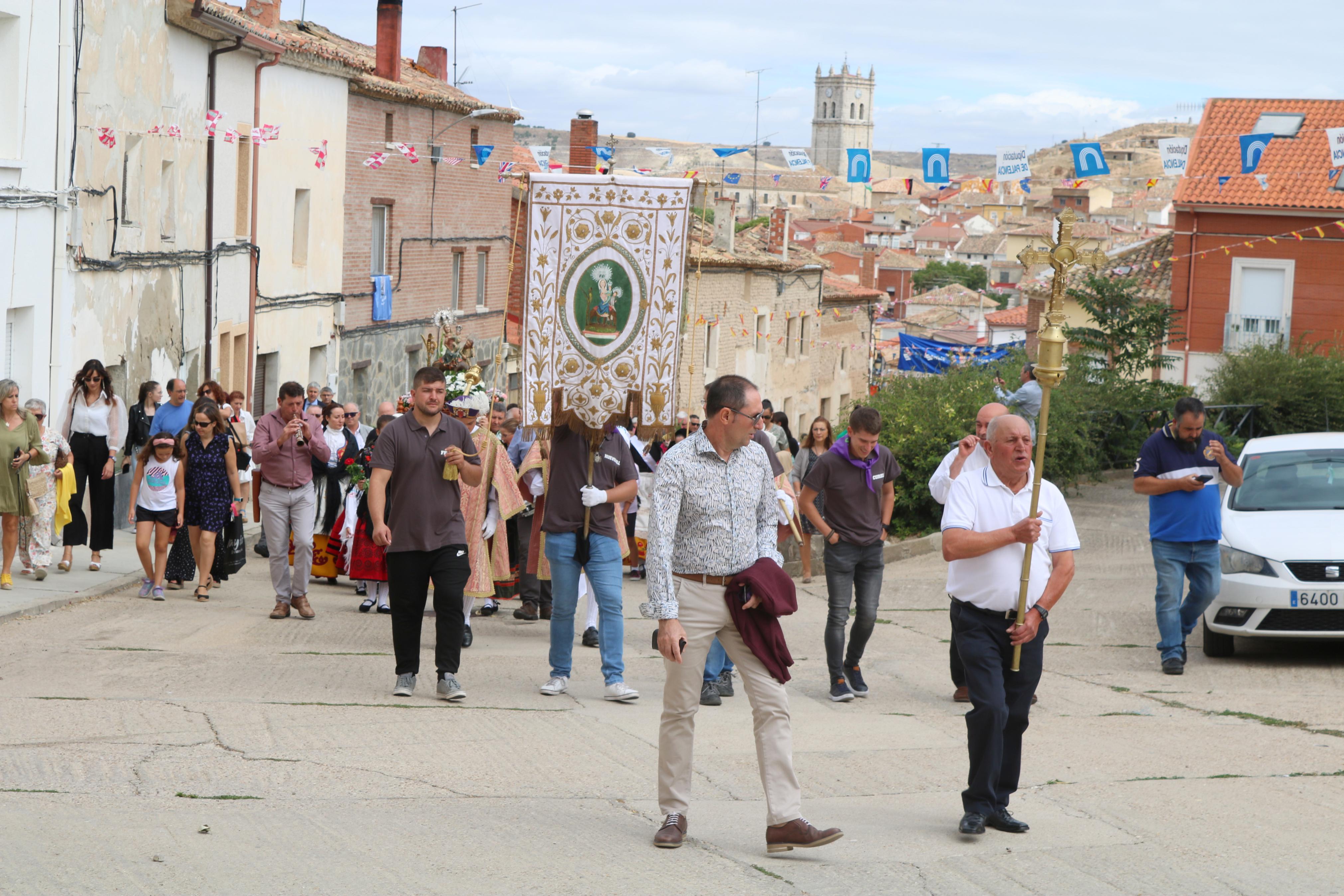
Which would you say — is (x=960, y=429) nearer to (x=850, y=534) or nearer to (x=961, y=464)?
(x=850, y=534)

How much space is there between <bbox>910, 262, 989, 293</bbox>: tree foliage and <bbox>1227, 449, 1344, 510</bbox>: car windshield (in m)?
117

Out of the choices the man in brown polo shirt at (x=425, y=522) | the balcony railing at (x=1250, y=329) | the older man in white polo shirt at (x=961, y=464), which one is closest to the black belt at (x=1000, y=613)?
the older man in white polo shirt at (x=961, y=464)

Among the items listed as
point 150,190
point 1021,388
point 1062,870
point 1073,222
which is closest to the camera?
point 1062,870

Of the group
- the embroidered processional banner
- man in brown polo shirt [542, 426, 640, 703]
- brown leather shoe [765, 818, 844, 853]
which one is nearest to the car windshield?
the embroidered processional banner

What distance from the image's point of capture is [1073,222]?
6668 millimetres

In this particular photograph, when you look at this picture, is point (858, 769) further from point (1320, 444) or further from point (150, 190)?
point (150, 190)

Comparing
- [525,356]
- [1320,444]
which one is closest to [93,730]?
[525,356]

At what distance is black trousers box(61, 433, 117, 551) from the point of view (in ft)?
45.9

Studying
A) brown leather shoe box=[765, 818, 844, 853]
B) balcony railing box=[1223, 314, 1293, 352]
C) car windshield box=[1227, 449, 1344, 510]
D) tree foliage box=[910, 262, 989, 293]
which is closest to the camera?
brown leather shoe box=[765, 818, 844, 853]

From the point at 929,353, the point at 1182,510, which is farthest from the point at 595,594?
the point at 929,353

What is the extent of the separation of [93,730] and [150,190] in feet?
46.1

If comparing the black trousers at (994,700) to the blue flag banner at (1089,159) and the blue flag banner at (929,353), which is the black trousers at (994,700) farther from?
the blue flag banner at (929,353)

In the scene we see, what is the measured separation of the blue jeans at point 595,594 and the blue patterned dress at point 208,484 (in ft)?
14.7

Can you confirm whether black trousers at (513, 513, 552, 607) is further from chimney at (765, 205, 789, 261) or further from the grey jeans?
chimney at (765, 205, 789, 261)
